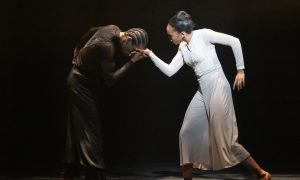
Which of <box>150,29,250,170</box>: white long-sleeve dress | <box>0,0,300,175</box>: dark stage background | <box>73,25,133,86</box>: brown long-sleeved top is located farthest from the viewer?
<box>0,0,300,175</box>: dark stage background

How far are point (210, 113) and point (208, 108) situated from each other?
0.16 feet

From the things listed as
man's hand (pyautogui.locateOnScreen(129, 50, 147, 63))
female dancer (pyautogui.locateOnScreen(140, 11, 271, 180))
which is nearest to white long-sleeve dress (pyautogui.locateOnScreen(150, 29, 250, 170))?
female dancer (pyautogui.locateOnScreen(140, 11, 271, 180))

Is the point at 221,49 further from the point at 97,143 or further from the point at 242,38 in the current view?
the point at 97,143

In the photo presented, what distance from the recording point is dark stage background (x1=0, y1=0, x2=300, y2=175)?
17.2 ft

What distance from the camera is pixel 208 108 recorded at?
433 centimetres

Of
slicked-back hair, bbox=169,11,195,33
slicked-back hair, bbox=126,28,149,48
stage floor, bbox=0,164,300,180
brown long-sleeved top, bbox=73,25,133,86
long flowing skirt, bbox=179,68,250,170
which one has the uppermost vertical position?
slicked-back hair, bbox=169,11,195,33

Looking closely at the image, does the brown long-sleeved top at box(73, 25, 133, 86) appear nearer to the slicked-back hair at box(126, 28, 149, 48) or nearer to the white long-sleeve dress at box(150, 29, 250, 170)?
the slicked-back hair at box(126, 28, 149, 48)

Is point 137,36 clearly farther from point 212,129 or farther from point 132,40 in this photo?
point 212,129

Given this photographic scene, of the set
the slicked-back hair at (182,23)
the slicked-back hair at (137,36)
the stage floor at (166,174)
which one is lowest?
the stage floor at (166,174)

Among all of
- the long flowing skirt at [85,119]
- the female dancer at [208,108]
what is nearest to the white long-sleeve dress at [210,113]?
the female dancer at [208,108]

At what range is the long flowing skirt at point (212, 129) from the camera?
4270mm

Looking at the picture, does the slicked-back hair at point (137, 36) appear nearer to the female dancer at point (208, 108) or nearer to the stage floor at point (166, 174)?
Answer: the female dancer at point (208, 108)

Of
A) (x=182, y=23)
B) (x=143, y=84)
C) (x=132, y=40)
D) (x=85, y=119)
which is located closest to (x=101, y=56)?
(x=132, y=40)

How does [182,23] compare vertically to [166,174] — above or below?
above
